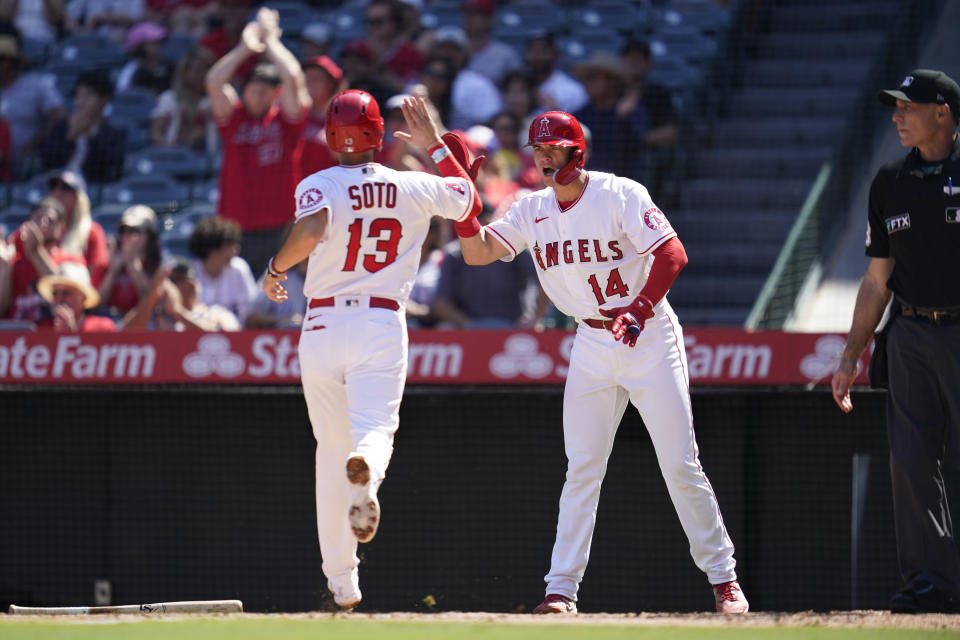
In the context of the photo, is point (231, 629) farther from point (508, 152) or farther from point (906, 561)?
point (508, 152)

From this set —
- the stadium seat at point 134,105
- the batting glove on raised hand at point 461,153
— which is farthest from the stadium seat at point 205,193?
the batting glove on raised hand at point 461,153

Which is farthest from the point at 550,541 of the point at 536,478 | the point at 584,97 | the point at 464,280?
the point at 584,97

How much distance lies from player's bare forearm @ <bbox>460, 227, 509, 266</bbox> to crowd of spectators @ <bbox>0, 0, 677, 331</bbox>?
2123 millimetres

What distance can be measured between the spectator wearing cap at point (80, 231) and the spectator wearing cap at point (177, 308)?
0.87 m

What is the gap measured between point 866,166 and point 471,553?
3584 mm

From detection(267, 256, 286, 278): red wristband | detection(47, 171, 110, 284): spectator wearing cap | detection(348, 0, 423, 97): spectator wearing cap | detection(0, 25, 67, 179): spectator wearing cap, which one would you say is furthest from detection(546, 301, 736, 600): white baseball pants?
detection(0, 25, 67, 179): spectator wearing cap

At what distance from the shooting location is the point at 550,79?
10031 mm

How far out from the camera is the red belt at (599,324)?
4828mm

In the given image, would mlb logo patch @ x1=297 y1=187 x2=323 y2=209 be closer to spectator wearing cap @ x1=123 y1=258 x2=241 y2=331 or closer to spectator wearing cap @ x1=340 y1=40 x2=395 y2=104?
spectator wearing cap @ x1=123 y1=258 x2=241 y2=331

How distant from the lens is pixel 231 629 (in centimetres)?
400

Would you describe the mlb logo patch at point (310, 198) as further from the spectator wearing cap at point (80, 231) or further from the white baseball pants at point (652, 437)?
the spectator wearing cap at point (80, 231)

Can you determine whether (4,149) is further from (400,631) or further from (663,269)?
(400,631)

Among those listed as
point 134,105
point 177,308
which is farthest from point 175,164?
point 177,308

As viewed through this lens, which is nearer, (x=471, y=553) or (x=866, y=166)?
(x=471, y=553)
